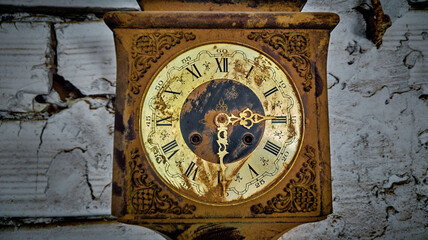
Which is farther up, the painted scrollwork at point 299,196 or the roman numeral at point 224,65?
the roman numeral at point 224,65

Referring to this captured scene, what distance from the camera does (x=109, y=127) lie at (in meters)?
1.20

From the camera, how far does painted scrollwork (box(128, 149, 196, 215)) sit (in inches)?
32.1

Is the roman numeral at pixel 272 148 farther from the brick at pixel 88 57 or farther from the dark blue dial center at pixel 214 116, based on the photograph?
the brick at pixel 88 57

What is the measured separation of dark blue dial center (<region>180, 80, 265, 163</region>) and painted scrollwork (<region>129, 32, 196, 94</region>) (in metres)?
0.16

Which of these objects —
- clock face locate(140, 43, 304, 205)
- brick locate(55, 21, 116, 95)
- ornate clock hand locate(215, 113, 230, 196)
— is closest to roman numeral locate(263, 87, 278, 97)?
clock face locate(140, 43, 304, 205)

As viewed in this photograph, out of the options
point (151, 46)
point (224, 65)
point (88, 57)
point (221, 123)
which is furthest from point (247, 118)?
point (88, 57)

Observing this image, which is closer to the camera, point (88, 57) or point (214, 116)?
point (214, 116)

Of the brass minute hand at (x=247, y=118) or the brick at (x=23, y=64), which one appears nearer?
the brass minute hand at (x=247, y=118)

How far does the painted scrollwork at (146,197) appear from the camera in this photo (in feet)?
2.68

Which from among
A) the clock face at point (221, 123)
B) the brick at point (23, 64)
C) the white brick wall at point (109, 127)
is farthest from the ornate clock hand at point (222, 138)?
the brick at point (23, 64)

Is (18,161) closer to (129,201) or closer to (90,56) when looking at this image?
(90,56)

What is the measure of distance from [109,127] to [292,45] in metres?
0.81

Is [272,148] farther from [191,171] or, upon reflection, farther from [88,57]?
[88,57]

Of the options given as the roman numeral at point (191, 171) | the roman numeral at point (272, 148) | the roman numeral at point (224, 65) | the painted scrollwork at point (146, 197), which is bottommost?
the painted scrollwork at point (146, 197)
